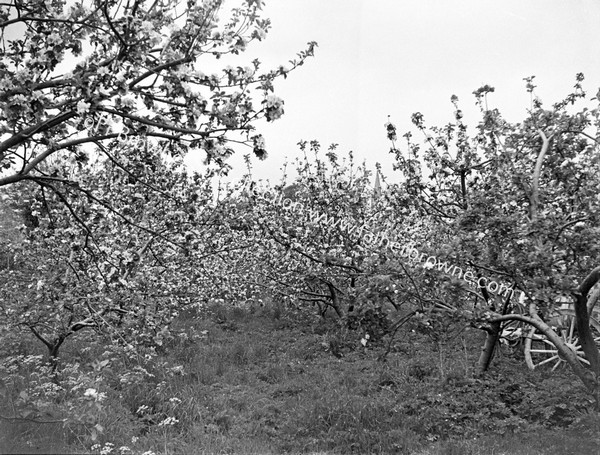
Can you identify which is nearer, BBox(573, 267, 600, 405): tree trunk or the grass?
the grass

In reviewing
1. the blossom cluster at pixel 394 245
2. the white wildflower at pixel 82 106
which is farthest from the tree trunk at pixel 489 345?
the white wildflower at pixel 82 106

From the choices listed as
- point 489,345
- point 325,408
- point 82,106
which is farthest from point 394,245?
point 82,106

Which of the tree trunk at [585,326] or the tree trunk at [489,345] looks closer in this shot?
the tree trunk at [585,326]

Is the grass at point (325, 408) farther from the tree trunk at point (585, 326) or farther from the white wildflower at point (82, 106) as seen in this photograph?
the white wildflower at point (82, 106)

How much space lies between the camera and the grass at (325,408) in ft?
13.4

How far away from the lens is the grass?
13.4ft

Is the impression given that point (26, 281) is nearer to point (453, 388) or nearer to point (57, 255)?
point (57, 255)

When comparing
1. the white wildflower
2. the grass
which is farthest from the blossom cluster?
the white wildflower

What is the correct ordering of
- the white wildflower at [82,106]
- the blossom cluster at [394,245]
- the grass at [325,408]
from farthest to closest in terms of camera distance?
the blossom cluster at [394,245]
the grass at [325,408]
the white wildflower at [82,106]

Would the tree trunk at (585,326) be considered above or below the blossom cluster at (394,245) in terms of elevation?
below

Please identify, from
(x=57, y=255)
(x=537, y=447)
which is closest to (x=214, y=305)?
(x=57, y=255)

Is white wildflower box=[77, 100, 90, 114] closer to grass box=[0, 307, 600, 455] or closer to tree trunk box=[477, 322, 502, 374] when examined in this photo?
grass box=[0, 307, 600, 455]

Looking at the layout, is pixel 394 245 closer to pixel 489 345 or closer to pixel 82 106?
pixel 489 345

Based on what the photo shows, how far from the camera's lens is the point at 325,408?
501 centimetres
